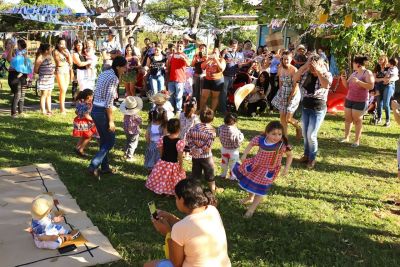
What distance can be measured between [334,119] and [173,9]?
27740 mm

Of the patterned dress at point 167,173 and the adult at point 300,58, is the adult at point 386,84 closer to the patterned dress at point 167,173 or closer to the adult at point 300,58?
the adult at point 300,58

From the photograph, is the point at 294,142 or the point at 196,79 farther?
the point at 196,79

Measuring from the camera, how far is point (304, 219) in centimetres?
491

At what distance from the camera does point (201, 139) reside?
5102mm

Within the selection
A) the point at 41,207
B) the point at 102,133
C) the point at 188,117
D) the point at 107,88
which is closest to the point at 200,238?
the point at 41,207

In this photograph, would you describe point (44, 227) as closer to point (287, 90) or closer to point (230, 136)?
point (230, 136)

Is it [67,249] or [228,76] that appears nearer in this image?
[67,249]

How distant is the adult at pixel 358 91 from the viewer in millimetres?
7480

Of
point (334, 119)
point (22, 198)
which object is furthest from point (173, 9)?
point (22, 198)

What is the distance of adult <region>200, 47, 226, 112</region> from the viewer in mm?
9586

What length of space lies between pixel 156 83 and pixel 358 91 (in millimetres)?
5111

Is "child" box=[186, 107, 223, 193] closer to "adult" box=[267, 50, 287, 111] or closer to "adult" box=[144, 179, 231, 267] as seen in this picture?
"adult" box=[144, 179, 231, 267]

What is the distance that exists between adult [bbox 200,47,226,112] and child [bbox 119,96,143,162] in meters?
3.35

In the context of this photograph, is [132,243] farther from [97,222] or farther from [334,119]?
[334,119]
